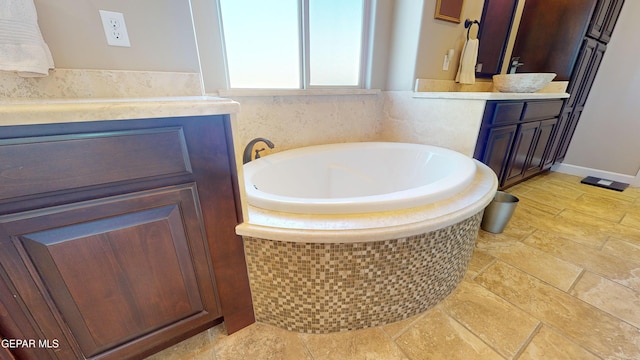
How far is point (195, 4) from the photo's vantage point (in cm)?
121

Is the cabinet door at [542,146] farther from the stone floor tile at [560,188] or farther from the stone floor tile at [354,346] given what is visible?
the stone floor tile at [354,346]

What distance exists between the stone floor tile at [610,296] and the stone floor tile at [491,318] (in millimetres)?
401

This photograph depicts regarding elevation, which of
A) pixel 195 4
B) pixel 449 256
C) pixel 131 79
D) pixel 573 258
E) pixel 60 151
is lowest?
pixel 573 258

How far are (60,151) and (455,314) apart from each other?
153cm

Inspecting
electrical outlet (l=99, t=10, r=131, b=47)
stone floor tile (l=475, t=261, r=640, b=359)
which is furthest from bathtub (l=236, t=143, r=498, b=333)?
electrical outlet (l=99, t=10, r=131, b=47)

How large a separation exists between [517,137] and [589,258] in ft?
3.22

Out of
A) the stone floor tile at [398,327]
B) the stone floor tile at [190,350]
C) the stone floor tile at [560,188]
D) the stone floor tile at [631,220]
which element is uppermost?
the stone floor tile at [398,327]

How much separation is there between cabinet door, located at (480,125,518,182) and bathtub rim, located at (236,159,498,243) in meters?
1.03

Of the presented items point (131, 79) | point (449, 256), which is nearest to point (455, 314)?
point (449, 256)

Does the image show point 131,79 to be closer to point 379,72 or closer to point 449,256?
point 449,256

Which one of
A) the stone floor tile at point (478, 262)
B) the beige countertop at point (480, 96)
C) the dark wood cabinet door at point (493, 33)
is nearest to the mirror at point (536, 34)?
the dark wood cabinet door at point (493, 33)

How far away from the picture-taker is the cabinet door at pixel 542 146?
89.6 inches

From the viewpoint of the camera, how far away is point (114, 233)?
70 cm

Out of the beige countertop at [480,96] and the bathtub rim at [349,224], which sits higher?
the beige countertop at [480,96]
